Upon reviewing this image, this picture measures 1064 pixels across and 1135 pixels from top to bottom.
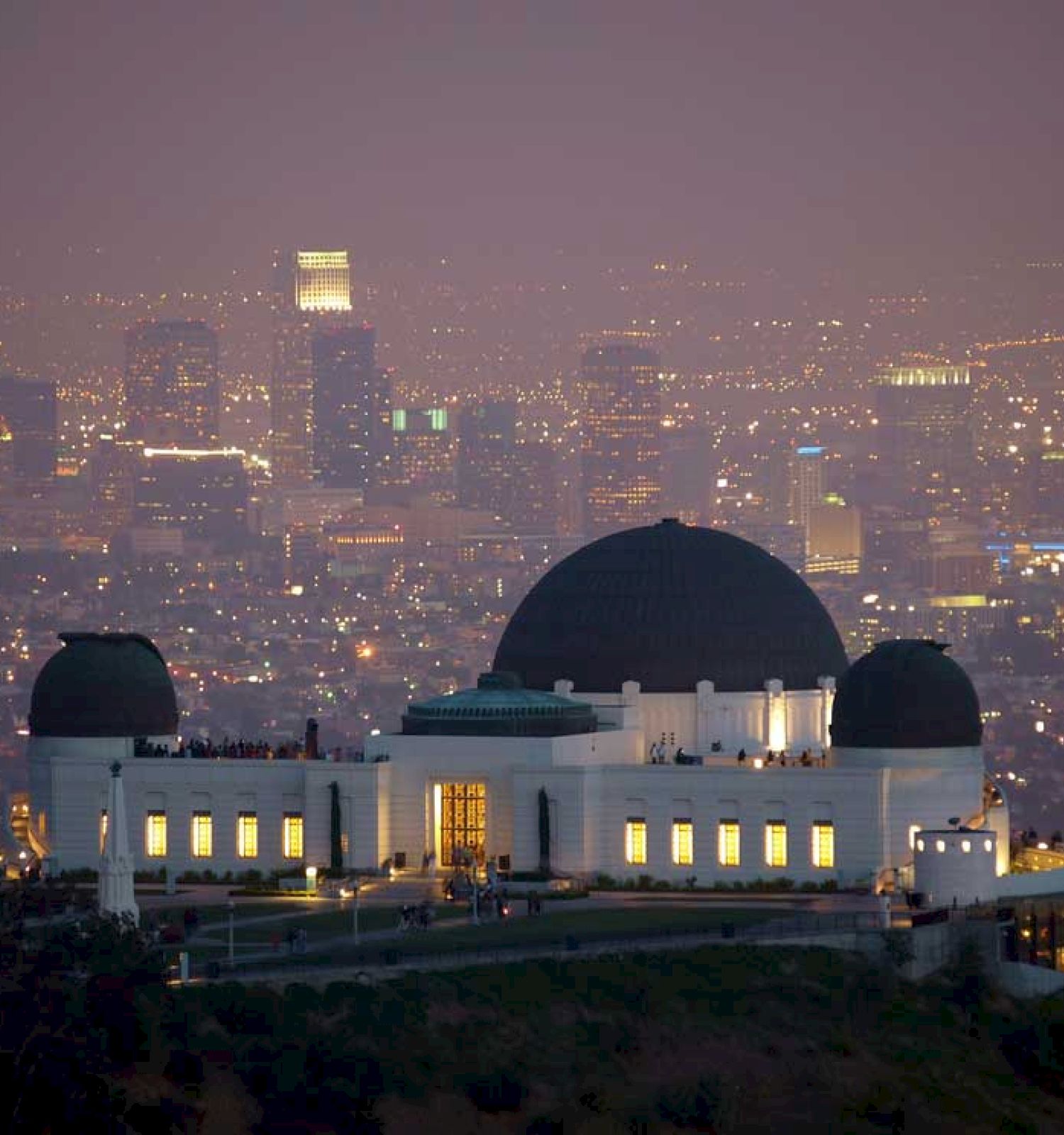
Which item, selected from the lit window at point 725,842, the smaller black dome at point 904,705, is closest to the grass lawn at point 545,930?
the lit window at point 725,842

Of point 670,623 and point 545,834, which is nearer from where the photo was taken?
point 545,834

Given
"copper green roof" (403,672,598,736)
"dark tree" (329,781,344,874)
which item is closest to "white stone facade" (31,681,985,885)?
"dark tree" (329,781,344,874)

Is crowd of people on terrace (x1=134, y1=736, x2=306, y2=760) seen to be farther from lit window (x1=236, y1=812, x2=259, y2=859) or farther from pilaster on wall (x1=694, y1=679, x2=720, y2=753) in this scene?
pilaster on wall (x1=694, y1=679, x2=720, y2=753)

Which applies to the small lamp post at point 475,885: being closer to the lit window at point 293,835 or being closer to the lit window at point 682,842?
the lit window at point 293,835

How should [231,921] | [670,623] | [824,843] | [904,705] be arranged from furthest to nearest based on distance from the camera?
1. [670,623]
2. [904,705]
3. [824,843]
4. [231,921]

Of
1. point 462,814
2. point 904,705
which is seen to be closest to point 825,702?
point 904,705

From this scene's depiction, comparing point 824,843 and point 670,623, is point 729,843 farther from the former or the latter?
point 670,623

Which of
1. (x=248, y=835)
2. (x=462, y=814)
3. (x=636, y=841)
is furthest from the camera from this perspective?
(x=248, y=835)
